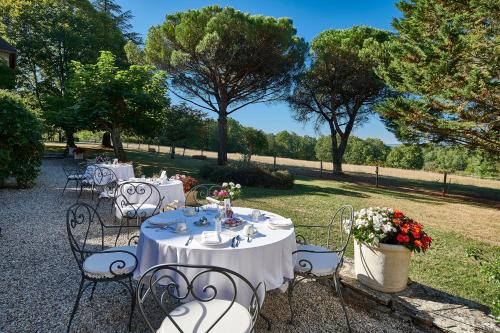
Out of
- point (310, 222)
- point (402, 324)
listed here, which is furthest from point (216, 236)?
point (310, 222)

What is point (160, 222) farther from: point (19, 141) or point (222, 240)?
point (19, 141)

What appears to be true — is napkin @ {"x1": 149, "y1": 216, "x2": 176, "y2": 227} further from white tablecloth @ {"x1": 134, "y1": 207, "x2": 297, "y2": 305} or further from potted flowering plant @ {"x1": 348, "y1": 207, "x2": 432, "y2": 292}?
potted flowering plant @ {"x1": 348, "y1": 207, "x2": 432, "y2": 292}

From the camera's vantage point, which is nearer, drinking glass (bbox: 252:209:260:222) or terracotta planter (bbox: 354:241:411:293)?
terracotta planter (bbox: 354:241:411:293)

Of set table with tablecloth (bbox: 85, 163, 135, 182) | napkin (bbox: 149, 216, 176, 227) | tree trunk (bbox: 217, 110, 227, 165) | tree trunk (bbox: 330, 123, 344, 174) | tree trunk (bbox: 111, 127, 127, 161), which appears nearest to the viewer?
napkin (bbox: 149, 216, 176, 227)

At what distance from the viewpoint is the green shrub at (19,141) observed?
748 cm

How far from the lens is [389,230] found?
9.35ft

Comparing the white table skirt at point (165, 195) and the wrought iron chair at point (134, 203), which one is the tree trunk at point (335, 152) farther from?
the wrought iron chair at point (134, 203)

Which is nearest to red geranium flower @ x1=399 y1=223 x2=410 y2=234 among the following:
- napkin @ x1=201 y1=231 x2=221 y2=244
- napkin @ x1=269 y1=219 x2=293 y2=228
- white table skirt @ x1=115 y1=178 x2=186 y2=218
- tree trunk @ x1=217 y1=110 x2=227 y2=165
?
napkin @ x1=269 y1=219 x2=293 y2=228

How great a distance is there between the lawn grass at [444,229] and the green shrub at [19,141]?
2.73m

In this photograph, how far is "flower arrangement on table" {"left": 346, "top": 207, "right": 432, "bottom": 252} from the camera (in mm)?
A: 2885

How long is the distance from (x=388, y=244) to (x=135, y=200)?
170 inches

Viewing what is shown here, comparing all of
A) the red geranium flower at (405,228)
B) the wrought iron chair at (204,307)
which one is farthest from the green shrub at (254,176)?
the wrought iron chair at (204,307)

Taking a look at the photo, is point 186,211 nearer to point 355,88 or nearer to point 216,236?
point 216,236

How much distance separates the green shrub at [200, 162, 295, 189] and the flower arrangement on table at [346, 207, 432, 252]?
882cm
